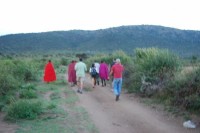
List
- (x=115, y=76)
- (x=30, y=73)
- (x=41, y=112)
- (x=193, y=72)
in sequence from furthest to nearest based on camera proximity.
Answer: (x=30, y=73)
(x=115, y=76)
(x=193, y=72)
(x=41, y=112)

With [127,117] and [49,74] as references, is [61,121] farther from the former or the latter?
[49,74]

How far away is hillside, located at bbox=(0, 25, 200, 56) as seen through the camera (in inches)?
3497

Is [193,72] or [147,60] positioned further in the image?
[147,60]

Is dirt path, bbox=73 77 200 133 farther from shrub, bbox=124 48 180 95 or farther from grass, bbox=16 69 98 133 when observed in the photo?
shrub, bbox=124 48 180 95

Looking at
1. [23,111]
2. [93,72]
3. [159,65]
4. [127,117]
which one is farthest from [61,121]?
[93,72]

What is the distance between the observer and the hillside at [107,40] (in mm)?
88812

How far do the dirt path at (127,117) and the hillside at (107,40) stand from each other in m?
65.9

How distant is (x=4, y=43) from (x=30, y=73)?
3277 inches

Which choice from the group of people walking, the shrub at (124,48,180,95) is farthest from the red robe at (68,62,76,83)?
the shrub at (124,48,180,95)

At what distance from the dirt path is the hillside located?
65925 mm

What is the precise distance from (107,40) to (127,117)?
86.4 meters

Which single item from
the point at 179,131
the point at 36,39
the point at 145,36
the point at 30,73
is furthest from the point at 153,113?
the point at 36,39

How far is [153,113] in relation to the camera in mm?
14383

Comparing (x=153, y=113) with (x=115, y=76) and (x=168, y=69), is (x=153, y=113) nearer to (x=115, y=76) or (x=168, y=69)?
(x=115, y=76)
